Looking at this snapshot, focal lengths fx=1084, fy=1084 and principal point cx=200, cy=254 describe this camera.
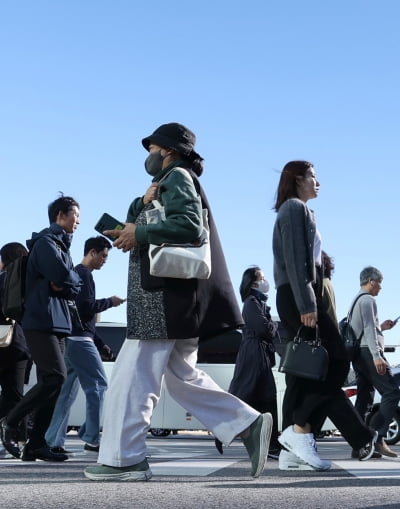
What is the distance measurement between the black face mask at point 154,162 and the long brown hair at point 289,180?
5.12 feet

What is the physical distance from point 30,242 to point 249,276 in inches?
87.8

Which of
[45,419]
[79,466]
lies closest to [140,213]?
[79,466]

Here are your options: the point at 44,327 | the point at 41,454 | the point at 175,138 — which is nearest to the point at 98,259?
the point at 44,327

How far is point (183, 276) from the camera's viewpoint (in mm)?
5590

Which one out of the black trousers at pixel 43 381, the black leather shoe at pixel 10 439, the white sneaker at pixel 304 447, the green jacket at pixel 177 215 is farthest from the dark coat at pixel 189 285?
the black leather shoe at pixel 10 439

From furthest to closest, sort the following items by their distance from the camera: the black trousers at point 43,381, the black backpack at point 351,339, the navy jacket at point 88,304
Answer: the black backpack at point 351,339 → the navy jacket at point 88,304 → the black trousers at point 43,381

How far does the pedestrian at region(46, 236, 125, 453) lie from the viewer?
961 centimetres

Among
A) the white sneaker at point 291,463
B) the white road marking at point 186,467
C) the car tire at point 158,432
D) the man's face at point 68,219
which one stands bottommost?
the car tire at point 158,432

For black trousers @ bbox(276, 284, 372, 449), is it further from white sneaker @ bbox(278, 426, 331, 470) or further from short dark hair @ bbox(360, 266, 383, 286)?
short dark hair @ bbox(360, 266, 383, 286)

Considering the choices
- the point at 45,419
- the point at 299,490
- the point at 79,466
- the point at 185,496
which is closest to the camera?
the point at 185,496

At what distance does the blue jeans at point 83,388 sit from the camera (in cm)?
952

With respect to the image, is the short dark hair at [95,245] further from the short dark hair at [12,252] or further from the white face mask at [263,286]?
the white face mask at [263,286]

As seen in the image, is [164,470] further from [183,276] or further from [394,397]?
[394,397]

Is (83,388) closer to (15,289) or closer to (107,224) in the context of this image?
(15,289)
